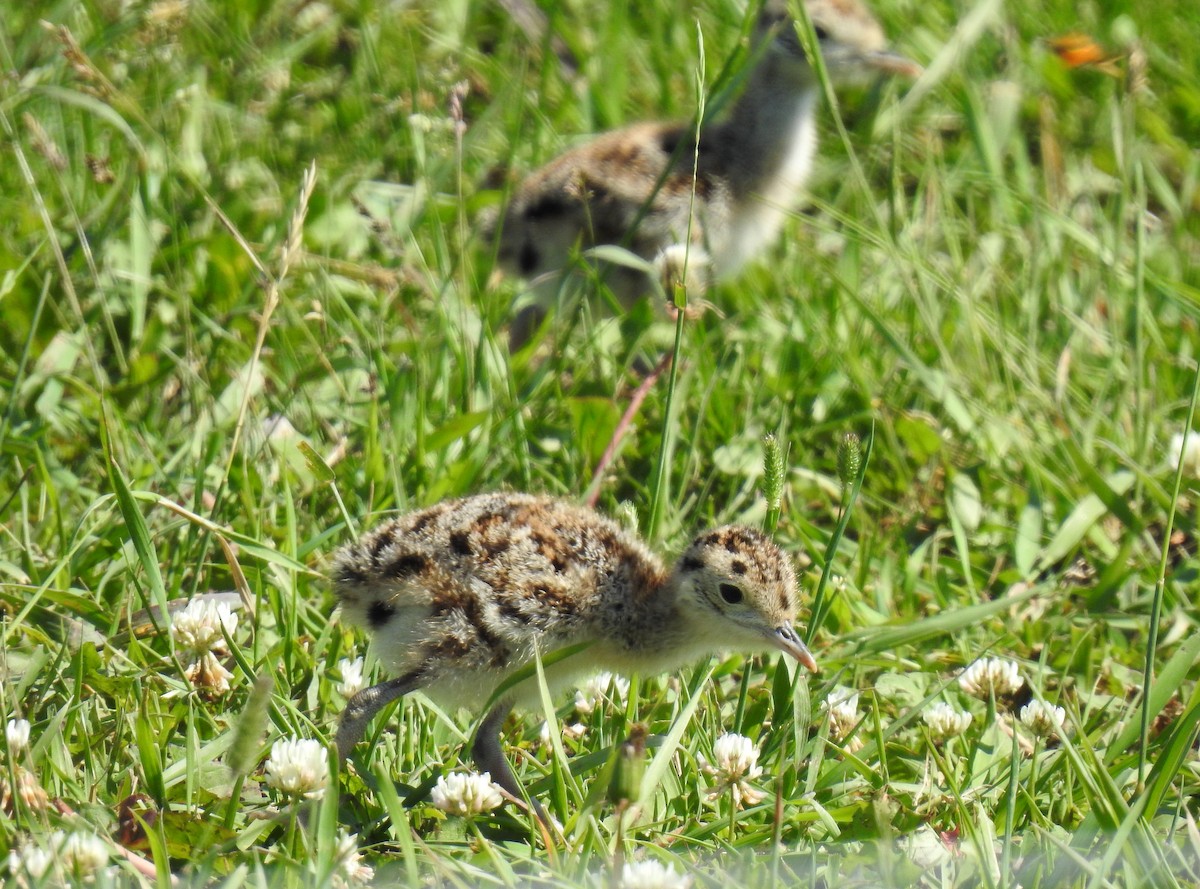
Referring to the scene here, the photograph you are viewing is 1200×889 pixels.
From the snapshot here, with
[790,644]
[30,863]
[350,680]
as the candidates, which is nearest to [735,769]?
[790,644]

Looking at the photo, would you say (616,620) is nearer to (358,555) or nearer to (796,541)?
(358,555)

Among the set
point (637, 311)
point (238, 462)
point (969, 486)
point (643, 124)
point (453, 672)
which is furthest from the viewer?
point (643, 124)

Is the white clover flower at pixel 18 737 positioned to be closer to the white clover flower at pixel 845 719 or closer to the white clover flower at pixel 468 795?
the white clover flower at pixel 468 795

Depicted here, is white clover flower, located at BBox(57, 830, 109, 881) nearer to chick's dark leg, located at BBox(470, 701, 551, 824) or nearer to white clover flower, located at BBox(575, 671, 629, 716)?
chick's dark leg, located at BBox(470, 701, 551, 824)

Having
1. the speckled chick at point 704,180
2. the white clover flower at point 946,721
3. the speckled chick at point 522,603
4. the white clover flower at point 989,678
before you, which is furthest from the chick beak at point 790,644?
the speckled chick at point 704,180

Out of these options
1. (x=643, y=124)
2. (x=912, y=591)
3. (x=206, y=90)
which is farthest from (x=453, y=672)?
(x=206, y=90)
